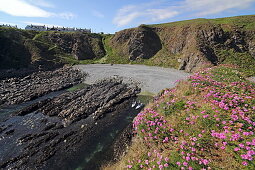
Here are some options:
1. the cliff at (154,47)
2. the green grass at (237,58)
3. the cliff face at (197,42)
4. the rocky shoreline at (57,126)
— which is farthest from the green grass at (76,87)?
the green grass at (237,58)

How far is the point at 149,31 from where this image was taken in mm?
66562

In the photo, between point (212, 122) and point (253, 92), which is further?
point (253, 92)

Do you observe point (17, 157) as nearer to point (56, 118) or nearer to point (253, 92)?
point (56, 118)

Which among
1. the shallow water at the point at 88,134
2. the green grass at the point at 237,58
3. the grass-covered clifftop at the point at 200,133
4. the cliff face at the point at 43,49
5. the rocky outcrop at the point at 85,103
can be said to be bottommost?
the shallow water at the point at 88,134

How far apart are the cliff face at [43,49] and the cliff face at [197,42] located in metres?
18.2

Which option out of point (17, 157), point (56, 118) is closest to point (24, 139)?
point (17, 157)

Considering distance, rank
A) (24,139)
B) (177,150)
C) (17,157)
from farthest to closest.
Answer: (24,139)
(17,157)
(177,150)

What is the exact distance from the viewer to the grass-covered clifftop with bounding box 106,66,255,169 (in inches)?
213

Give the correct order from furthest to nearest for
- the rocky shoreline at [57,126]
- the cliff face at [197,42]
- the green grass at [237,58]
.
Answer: the cliff face at [197,42]
the green grass at [237,58]
the rocky shoreline at [57,126]

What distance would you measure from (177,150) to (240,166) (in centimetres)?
226

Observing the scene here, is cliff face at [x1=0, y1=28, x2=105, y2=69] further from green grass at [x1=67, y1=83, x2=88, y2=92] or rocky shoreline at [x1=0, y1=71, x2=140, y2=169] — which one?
rocky shoreline at [x1=0, y1=71, x2=140, y2=169]

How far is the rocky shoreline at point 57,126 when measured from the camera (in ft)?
40.8

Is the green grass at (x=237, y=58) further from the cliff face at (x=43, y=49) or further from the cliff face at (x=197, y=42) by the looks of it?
the cliff face at (x=43, y=49)

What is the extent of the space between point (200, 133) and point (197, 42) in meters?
47.3
